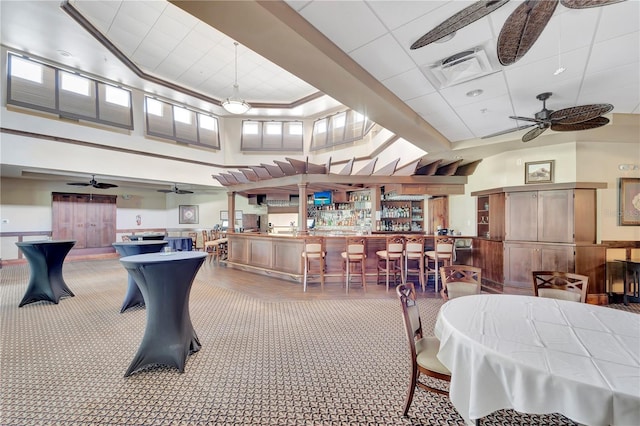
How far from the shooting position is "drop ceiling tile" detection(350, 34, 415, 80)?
2.54 metres

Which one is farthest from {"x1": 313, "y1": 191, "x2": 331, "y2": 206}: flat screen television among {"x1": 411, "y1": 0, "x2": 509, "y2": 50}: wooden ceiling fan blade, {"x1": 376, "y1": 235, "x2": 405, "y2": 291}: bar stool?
{"x1": 411, "y1": 0, "x2": 509, "y2": 50}: wooden ceiling fan blade

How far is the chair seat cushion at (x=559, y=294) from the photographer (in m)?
2.59

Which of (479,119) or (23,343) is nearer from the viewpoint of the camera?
(23,343)

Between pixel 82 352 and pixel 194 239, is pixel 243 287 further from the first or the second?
pixel 194 239

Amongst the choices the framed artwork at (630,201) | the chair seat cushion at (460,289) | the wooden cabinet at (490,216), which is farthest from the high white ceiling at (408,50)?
the chair seat cushion at (460,289)

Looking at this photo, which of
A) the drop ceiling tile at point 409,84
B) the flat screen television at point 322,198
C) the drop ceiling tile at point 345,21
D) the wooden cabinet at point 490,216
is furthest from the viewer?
the flat screen television at point 322,198

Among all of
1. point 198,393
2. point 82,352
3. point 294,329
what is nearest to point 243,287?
point 294,329

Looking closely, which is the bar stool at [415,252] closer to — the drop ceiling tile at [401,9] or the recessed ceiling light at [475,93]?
the recessed ceiling light at [475,93]

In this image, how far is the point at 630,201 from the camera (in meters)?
4.78

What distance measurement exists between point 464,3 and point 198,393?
3822 mm

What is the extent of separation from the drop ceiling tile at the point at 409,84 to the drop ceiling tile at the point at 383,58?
0.33ft

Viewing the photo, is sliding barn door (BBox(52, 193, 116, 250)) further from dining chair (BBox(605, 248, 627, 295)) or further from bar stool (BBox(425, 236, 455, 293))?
dining chair (BBox(605, 248, 627, 295))

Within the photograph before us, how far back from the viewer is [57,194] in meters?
9.11

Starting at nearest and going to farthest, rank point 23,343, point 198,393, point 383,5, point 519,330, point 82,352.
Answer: point 519,330 < point 383,5 < point 198,393 < point 82,352 < point 23,343
